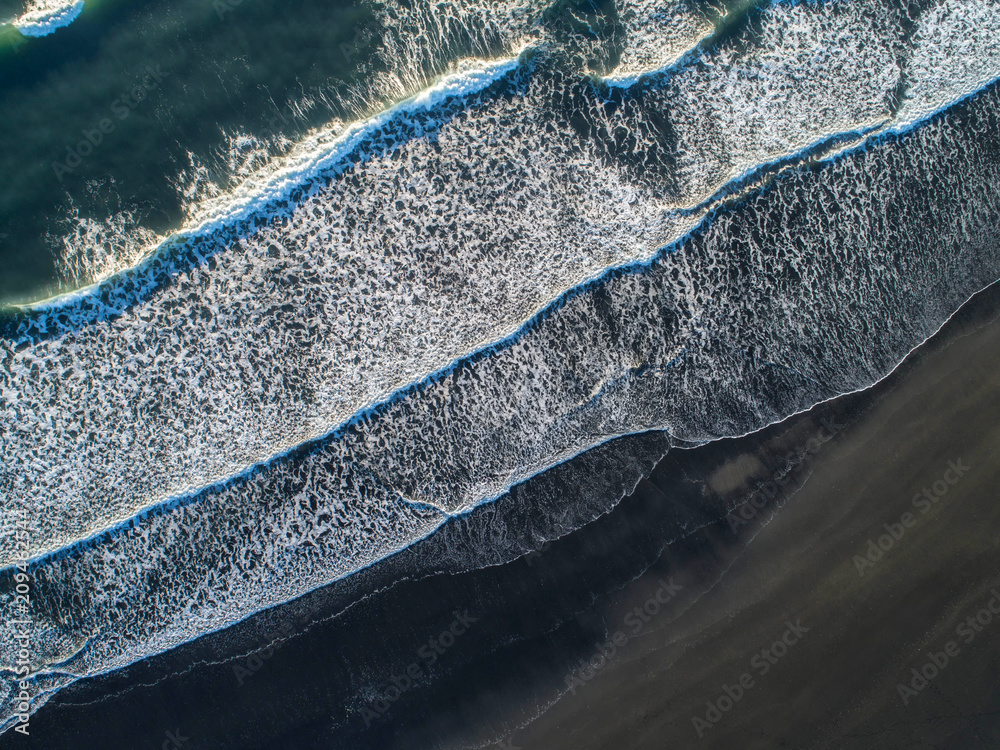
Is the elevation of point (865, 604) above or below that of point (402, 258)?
below

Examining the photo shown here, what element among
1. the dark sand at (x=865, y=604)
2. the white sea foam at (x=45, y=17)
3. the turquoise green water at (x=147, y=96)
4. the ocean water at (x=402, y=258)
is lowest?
the dark sand at (x=865, y=604)

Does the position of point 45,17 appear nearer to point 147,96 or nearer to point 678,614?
point 147,96

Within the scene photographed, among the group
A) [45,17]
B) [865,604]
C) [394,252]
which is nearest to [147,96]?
[45,17]

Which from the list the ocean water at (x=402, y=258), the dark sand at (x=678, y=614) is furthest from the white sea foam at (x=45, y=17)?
the dark sand at (x=678, y=614)

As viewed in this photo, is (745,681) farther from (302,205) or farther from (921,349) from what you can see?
(302,205)

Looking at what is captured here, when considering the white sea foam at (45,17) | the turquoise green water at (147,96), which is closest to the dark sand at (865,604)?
the turquoise green water at (147,96)

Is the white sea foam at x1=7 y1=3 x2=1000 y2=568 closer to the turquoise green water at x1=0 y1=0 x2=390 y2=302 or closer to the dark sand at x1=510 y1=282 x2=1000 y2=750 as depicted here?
the turquoise green water at x1=0 y1=0 x2=390 y2=302

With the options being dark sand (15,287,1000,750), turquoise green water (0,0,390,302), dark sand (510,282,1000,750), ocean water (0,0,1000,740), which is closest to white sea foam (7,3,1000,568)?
ocean water (0,0,1000,740)

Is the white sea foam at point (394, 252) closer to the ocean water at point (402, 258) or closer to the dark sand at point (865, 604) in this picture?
the ocean water at point (402, 258)

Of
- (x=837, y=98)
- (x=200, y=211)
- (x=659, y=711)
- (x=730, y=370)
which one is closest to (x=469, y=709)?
(x=659, y=711)

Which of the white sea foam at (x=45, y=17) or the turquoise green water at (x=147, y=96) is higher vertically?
the white sea foam at (x=45, y=17)
